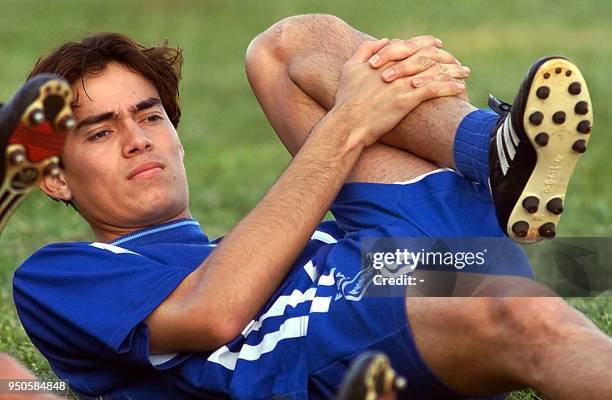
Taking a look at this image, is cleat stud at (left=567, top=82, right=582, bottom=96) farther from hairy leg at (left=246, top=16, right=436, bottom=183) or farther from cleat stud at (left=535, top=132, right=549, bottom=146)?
hairy leg at (left=246, top=16, right=436, bottom=183)

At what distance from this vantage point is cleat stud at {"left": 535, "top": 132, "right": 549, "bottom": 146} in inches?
137

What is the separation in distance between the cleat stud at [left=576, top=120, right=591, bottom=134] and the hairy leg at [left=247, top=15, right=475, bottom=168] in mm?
560

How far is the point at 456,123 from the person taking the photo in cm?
388

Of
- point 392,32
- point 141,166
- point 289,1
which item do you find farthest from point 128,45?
point 289,1

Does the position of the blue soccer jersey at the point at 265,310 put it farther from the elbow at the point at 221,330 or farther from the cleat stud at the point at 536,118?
the cleat stud at the point at 536,118

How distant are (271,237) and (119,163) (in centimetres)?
71

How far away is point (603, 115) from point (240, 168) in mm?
3620

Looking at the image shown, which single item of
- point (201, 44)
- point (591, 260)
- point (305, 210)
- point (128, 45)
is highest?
point (128, 45)

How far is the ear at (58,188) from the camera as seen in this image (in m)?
4.25

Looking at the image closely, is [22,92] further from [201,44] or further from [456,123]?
[201,44]

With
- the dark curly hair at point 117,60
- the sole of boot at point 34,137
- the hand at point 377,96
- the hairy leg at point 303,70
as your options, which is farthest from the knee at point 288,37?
the sole of boot at point 34,137

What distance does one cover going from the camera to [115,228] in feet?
13.7

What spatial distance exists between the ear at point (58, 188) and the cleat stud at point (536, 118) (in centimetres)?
155

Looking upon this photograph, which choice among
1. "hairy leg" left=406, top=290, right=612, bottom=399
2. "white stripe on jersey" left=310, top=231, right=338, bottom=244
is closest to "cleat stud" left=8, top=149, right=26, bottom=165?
"hairy leg" left=406, top=290, right=612, bottom=399
